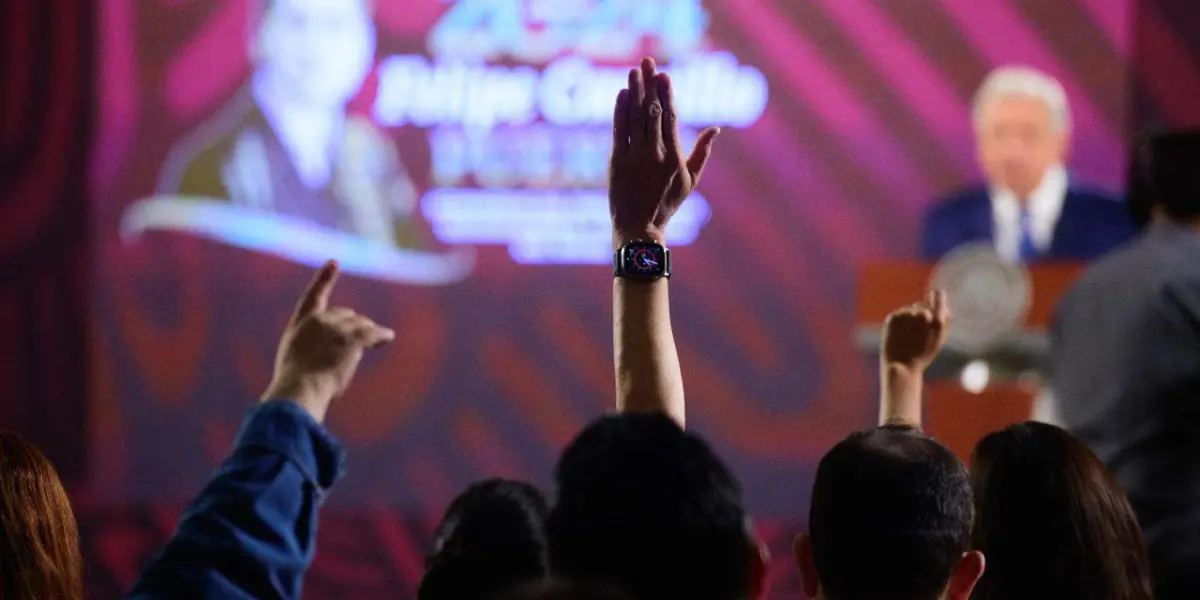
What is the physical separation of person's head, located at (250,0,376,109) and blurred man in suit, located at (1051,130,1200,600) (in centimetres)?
309

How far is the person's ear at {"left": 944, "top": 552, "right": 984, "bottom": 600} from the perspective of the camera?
4.84ft

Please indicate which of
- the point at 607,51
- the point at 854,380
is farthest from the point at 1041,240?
the point at 607,51

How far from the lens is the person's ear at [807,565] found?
147cm

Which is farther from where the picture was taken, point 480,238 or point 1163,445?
point 480,238

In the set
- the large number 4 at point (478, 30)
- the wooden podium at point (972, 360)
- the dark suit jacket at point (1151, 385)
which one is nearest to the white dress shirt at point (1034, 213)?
the wooden podium at point (972, 360)

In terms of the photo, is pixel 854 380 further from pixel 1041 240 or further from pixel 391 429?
pixel 391 429

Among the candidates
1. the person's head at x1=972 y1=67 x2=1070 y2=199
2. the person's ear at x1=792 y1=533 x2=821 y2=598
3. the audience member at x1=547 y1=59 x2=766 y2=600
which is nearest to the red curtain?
the person's head at x1=972 y1=67 x2=1070 y2=199

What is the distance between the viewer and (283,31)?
5.25 metres

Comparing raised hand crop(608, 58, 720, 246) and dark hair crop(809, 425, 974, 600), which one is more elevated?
raised hand crop(608, 58, 720, 246)

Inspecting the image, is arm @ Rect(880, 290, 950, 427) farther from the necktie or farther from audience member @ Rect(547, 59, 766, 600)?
the necktie

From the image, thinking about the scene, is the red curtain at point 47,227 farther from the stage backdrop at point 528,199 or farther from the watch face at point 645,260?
the watch face at point 645,260

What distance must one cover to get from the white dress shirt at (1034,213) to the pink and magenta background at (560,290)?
4.0 inches

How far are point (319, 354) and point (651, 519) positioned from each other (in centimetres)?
62

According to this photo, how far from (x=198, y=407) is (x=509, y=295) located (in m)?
1.21
